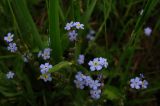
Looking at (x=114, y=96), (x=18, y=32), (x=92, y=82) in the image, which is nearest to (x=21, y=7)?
(x=18, y=32)

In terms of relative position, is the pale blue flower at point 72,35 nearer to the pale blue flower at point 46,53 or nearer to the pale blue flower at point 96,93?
the pale blue flower at point 46,53

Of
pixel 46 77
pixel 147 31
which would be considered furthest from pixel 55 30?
pixel 147 31

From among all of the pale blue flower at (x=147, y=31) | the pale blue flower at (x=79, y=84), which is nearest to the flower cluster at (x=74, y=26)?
the pale blue flower at (x=79, y=84)

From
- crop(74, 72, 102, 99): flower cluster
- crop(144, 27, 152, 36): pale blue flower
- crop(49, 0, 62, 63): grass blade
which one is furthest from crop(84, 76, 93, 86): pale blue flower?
crop(144, 27, 152, 36): pale blue flower

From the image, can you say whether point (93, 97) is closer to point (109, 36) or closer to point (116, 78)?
point (116, 78)

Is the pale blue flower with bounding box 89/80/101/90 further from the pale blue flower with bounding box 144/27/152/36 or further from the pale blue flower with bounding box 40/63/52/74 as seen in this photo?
the pale blue flower with bounding box 144/27/152/36

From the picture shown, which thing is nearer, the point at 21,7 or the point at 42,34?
the point at 21,7
